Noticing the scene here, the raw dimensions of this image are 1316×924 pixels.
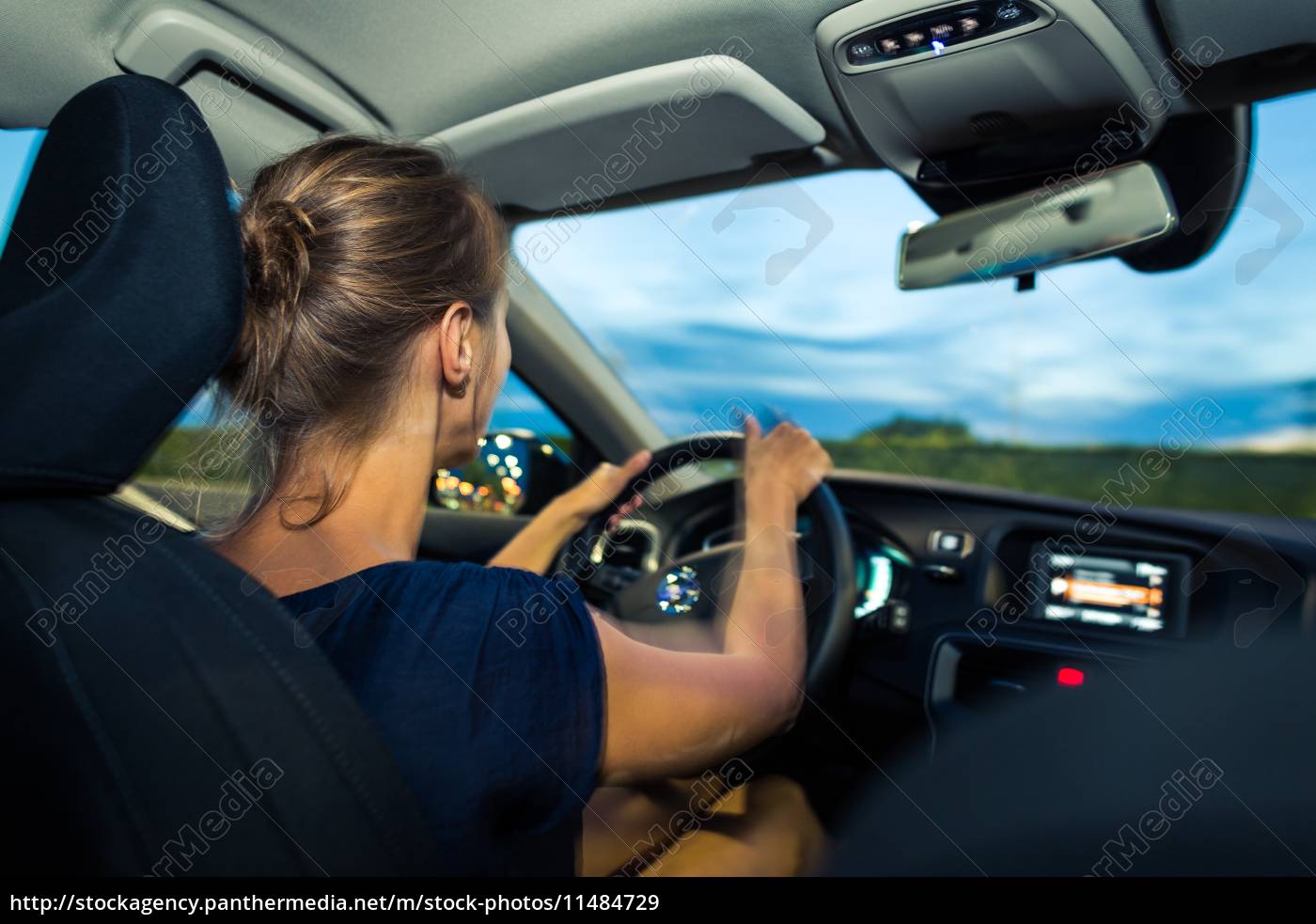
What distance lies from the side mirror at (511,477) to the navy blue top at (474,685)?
A: 200 cm

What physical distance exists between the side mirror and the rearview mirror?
1347 millimetres

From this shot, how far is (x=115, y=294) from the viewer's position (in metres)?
0.90

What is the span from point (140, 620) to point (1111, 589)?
6.40 ft

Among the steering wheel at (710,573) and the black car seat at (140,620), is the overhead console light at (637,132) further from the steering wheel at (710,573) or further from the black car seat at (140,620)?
the black car seat at (140,620)

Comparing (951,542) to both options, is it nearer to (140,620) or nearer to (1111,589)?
(1111,589)

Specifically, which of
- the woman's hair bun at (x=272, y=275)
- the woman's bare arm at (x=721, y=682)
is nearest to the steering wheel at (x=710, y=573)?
the woman's bare arm at (x=721, y=682)

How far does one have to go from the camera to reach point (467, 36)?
75.3 inches

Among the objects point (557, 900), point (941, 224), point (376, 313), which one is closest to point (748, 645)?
point (557, 900)

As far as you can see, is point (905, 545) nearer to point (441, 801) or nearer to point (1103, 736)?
point (1103, 736)

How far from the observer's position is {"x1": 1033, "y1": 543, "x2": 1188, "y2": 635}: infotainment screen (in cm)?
202

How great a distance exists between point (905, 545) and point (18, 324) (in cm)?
200

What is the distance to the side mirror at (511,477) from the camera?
3.14m

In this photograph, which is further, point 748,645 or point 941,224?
point 941,224

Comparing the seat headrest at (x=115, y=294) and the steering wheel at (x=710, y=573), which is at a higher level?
the seat headrest at (x=115, y=294)
